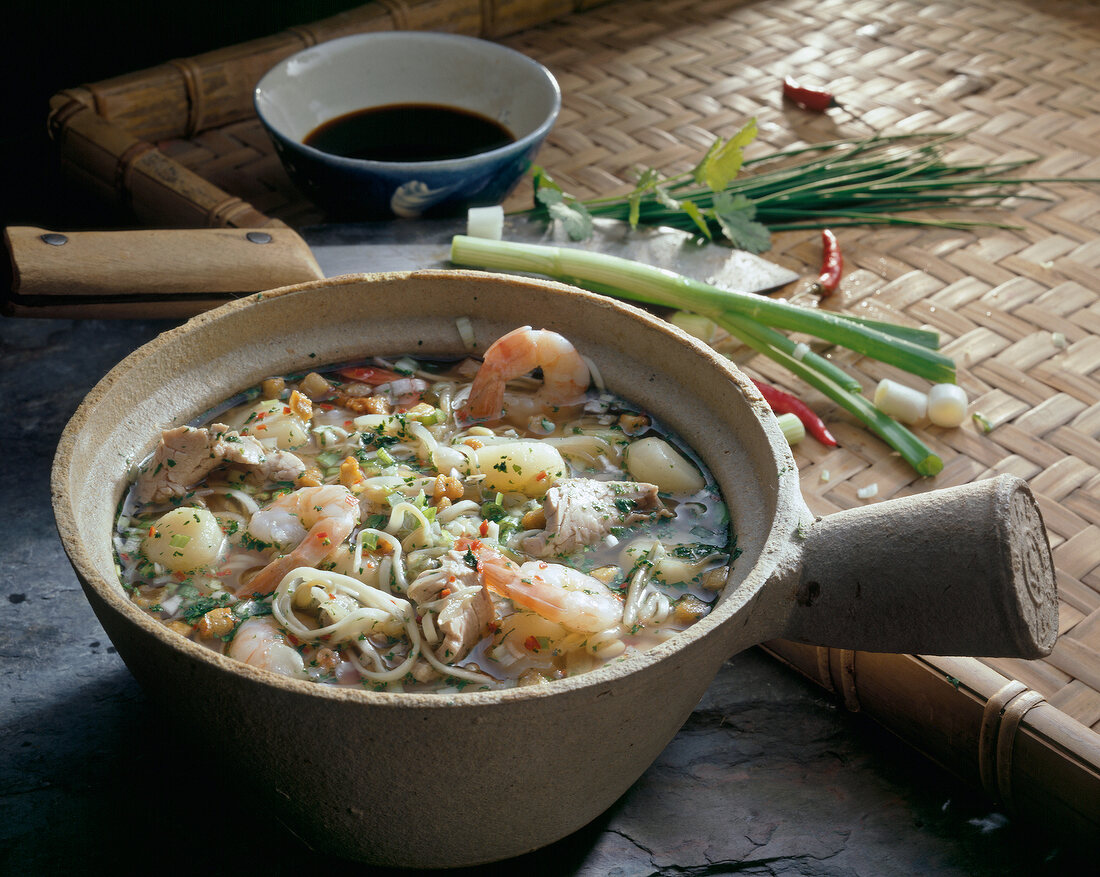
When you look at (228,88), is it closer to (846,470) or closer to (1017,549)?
(846,470)

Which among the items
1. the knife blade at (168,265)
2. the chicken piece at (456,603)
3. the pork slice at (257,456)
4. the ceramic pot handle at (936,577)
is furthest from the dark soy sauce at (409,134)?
the ceramic pot handle at (936,577)

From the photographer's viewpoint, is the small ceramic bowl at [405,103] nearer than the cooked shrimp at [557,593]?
No

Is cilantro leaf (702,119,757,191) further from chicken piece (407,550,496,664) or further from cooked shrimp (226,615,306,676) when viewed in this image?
cooked shrimp (226,615,306,676)

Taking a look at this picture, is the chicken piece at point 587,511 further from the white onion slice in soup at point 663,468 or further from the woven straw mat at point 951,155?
the woven straw mat at point 951,155

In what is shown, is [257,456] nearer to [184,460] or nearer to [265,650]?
[184,460]

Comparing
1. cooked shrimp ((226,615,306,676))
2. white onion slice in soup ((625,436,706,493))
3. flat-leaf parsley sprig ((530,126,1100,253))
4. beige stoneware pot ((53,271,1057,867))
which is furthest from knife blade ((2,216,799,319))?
cooked shrimp ((226,615,306,676))

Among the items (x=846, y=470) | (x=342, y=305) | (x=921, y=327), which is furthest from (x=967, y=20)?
(x=342, y=305)
